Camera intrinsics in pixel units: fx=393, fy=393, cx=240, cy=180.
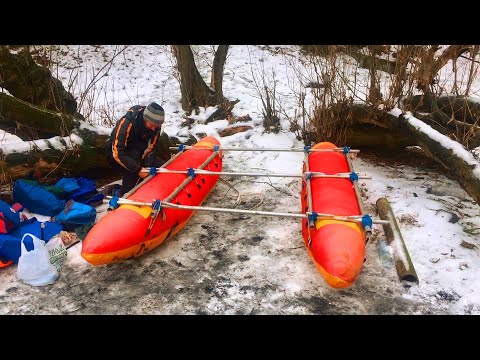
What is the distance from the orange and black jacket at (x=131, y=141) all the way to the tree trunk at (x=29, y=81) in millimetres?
1277

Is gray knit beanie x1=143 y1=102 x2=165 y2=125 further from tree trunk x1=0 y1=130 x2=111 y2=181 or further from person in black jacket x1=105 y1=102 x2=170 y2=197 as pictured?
tree trunk x1=0 y1=130 x2=111 y2=181

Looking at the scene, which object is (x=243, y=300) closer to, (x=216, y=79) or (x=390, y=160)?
(x=390, y=160)

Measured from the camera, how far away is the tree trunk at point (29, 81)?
521cm

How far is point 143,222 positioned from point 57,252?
85 cm

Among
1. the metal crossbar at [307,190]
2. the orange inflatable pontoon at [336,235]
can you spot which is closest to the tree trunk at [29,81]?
the metal crossbar at [307,190]

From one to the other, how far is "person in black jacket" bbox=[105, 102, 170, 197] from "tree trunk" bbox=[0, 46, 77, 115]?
130 cm

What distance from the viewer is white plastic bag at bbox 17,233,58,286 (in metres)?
3.31

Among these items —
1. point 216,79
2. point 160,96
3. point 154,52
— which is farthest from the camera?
Answer: point 154,52

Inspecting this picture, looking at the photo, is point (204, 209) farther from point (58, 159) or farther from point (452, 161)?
point (452, 161)

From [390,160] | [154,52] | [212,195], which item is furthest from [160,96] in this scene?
[390,160]

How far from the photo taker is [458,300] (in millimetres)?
3166

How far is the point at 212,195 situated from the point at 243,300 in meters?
2.20

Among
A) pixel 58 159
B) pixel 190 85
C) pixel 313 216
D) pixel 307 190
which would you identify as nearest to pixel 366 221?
pixel 313 216

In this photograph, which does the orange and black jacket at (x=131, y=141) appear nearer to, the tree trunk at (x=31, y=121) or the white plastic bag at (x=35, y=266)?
the tree trunk at (x=31, y=121)
